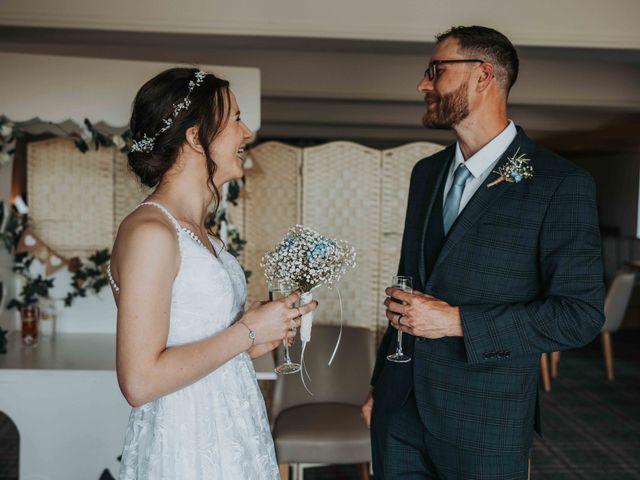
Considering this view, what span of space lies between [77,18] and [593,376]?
5579 millimetres

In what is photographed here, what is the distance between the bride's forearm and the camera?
169 cm

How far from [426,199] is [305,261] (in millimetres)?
593

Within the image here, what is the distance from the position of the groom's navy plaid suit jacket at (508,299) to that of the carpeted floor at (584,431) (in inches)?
89.6

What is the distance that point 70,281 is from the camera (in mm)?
4262

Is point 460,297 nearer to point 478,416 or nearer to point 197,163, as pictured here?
point 478,416

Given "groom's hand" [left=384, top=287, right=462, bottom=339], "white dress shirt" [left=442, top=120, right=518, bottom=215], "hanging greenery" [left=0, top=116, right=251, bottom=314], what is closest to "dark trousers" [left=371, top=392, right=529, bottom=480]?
"groom's hand" [left=384, top=287, right=462, bottom=339]

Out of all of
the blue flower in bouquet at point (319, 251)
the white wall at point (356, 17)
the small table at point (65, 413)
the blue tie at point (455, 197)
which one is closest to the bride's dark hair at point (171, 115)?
the blue flower in bouquet at point (319, 251)

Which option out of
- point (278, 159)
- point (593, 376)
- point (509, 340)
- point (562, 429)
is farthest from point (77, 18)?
point (593, 376)

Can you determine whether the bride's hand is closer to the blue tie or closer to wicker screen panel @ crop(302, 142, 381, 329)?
the blue tie

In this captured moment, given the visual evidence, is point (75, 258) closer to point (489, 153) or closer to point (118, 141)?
point (118, 141)

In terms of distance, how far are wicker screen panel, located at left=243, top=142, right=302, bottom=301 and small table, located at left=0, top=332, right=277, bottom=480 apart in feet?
6.52

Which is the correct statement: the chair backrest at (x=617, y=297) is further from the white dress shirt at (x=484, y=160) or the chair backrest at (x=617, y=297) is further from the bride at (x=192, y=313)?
the bride at (x=192, y=313)

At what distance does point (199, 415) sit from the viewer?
1.92 meters

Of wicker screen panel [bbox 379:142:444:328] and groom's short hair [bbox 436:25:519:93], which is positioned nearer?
groom's short hair [bbox 436:25:519:93]
